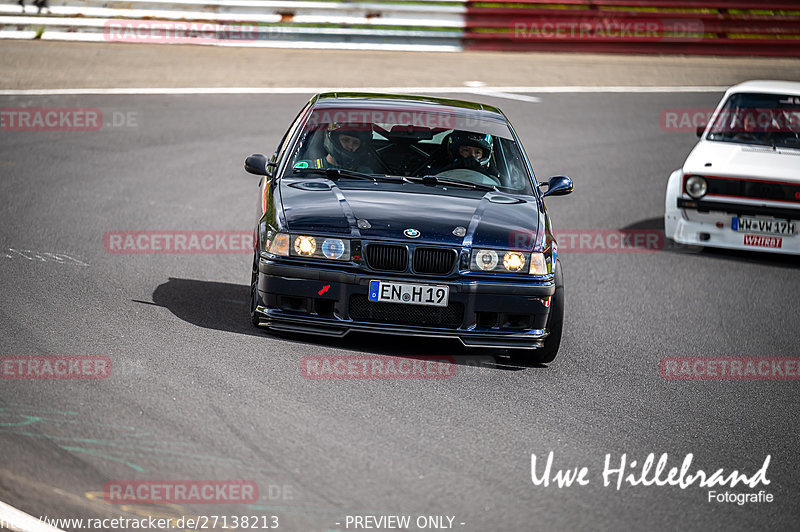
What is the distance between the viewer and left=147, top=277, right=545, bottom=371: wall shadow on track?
22.2 feet

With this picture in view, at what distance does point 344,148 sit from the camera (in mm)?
7727

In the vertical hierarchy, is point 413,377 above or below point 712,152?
below

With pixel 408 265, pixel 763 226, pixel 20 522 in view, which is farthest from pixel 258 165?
pixel 763 226

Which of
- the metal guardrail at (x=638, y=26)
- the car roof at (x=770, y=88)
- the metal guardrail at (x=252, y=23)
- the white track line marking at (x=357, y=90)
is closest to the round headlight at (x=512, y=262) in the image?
the car roof at (x=770, y=88)

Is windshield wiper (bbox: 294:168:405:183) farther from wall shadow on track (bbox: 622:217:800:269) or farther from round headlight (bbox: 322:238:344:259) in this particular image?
wall shadow on track (bbox: 622:217:800:269)

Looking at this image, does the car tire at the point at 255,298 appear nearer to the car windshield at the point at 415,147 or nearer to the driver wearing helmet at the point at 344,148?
the car windshield at the point at 415,147

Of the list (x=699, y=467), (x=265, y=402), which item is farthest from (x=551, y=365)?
(x=265, y=402)

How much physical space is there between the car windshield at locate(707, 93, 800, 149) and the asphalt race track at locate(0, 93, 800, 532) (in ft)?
4.63

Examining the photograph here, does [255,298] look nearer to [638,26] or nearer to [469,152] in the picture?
[469,152]

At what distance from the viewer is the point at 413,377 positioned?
20.7 ft

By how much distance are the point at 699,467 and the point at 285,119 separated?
1076cm

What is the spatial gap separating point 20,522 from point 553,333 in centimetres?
354

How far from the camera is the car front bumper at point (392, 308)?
6426 mm

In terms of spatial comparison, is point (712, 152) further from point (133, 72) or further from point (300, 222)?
point (133, 72)
